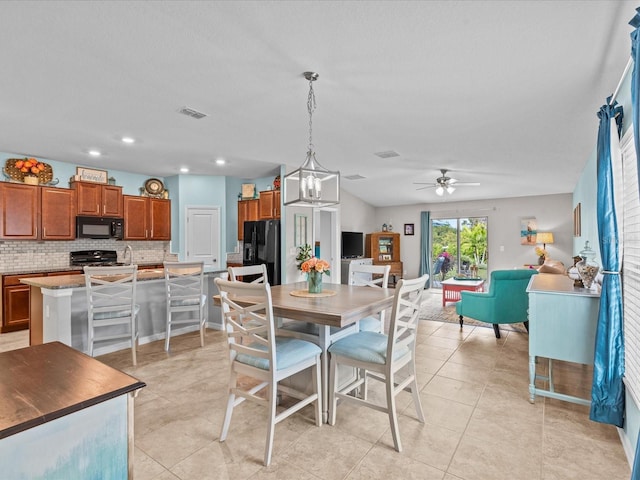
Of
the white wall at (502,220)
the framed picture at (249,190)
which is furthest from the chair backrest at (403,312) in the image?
the white wall at (502,220)

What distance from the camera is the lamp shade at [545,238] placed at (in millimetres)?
7281

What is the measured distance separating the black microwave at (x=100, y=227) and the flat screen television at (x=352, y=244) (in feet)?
15.4

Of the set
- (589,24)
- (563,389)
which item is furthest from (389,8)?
(563,389)

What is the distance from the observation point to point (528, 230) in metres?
7.79

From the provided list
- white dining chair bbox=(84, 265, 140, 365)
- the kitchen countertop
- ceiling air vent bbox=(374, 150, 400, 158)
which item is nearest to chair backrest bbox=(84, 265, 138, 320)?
white dining chair bbox=(84, 265, 140, 365)

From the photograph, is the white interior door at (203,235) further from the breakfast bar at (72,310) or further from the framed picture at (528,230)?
the framed picture at (528,230)

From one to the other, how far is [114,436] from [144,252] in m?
5.94

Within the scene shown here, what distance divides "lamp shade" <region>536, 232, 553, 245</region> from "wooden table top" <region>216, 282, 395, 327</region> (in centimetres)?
609

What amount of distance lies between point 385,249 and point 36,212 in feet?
24.1

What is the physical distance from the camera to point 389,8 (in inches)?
70.6

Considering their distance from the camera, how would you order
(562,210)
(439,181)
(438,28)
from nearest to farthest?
(438,28), (439,181), (562,210)

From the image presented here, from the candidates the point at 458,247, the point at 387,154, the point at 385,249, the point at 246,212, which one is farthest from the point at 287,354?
the point at 458,247

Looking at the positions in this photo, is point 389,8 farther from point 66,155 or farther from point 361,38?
point 66,155

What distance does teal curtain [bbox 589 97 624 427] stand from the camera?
2.14 meters
